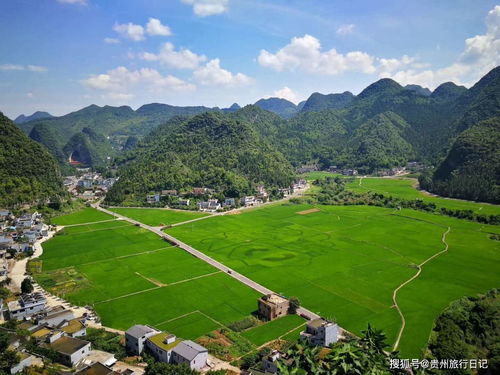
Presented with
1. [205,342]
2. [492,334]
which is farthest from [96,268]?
[492,334]

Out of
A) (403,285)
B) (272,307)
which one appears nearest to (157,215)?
(272,307)

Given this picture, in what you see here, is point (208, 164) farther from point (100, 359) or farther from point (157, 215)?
point (100, 359)

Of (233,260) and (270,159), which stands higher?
(270,159)

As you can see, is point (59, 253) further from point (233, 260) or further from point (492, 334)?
point (492, 334)

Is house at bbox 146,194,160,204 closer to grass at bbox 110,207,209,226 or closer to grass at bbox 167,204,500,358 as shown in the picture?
grass at bbox 110,207,209,226

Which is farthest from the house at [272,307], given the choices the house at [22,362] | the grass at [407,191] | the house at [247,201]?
the grass at [407,191]

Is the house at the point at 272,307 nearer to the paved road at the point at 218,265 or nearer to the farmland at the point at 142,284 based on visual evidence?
the paved road at the point at 218,265
